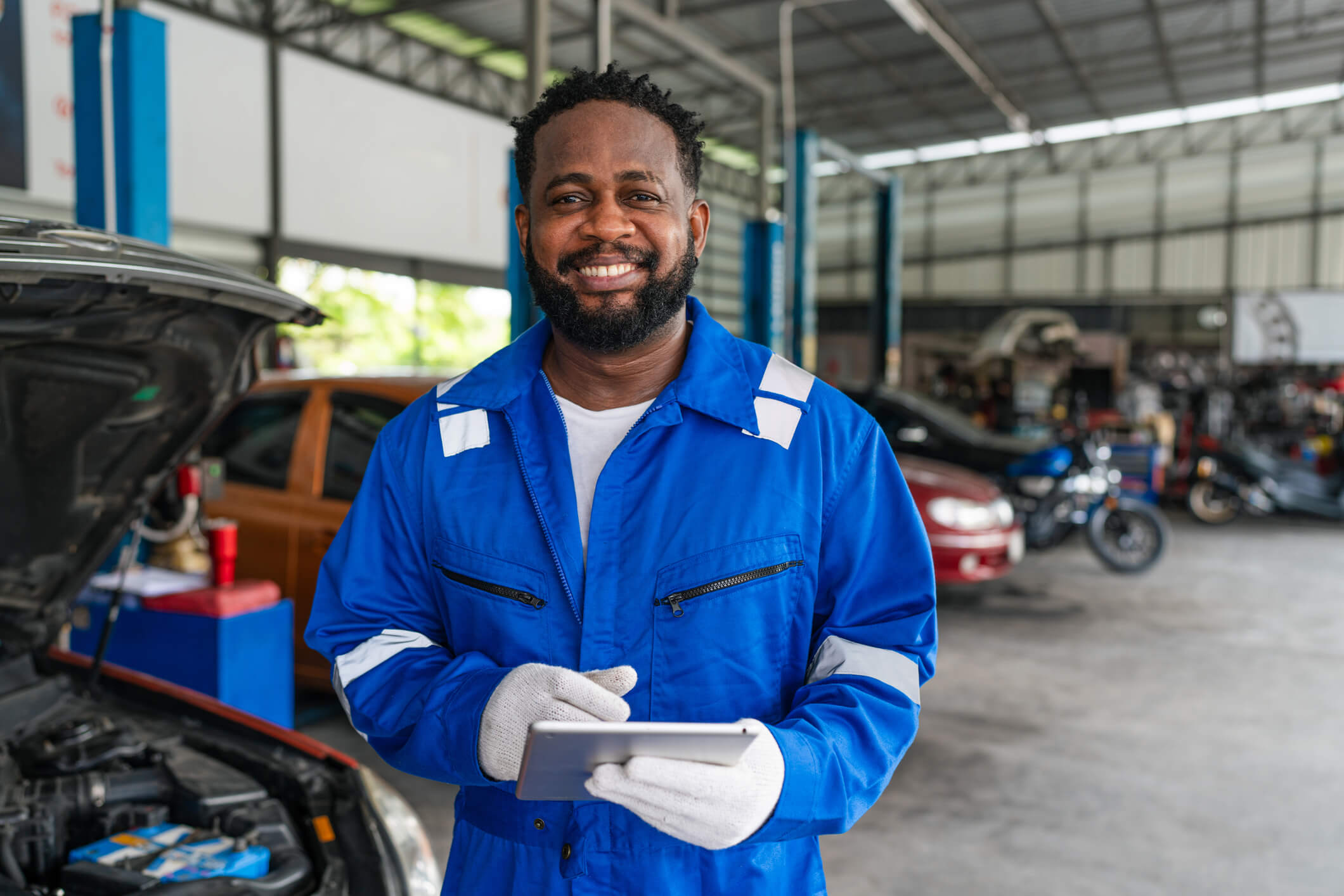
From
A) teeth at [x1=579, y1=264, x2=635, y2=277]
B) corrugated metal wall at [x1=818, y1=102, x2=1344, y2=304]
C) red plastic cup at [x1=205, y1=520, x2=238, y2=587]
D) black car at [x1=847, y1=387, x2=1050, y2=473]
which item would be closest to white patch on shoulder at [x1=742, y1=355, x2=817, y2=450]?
teeth at [x1=579, y1=264, x2=635, y2=277]

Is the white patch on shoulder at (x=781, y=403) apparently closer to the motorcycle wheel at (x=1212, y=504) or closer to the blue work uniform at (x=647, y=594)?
the blue work uniform at (x=647, y=594)

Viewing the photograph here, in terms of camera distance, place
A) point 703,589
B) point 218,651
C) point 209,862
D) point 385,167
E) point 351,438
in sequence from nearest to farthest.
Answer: point 703,589, point 209,862, point 218,651, point 351,438, point 385,167

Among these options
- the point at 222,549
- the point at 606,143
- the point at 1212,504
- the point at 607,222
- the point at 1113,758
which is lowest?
the point at 1113,758

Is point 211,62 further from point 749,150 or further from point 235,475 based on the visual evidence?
point 749,150

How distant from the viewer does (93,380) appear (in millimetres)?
1739

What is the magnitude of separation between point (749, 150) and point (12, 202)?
12.5 meters

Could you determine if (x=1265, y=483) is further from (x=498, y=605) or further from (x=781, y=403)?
(x=498, y=605)

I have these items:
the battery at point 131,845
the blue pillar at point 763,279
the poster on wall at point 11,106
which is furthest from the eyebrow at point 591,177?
Result: the blue pillar at point 763,279

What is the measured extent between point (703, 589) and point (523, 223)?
579mm

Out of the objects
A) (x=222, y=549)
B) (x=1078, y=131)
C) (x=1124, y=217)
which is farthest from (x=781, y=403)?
(x=1124, y=217)

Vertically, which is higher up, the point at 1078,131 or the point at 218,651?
the point at 1078,131

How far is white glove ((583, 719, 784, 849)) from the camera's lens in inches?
39.0

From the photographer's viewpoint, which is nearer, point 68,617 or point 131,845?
point 131,845

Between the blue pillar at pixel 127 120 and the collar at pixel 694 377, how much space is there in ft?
7.49
